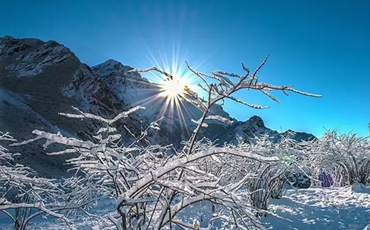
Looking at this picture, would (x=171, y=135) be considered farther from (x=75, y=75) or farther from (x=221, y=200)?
(x=221, y=200)

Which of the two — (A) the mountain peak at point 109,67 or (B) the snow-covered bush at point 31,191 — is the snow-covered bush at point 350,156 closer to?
(B) the snow-covered bush at point 31,191

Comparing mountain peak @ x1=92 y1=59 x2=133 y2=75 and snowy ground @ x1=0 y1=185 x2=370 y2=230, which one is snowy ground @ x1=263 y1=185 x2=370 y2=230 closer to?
snowy ground @ x1=0 y1=185 x2=370 y2=230

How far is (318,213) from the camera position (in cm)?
746

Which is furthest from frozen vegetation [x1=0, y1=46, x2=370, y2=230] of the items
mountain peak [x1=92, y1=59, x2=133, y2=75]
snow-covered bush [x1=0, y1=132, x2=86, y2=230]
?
mountain peak [x1=92, y1=59, x2=133, y2=75]

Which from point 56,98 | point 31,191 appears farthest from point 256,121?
point 31,191

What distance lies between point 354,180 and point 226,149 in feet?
37.8

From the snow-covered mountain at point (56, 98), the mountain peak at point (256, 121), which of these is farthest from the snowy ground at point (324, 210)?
the mountain peak at point (256, 121)

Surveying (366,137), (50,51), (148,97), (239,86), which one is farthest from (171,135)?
(239,86)

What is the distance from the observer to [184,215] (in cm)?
823

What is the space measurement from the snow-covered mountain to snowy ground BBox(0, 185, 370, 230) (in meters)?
Result: 8.96

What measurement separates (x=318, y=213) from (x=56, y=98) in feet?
167

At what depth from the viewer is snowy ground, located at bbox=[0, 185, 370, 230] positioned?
658 centimetres

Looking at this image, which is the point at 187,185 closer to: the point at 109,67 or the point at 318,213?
the point at 318,213

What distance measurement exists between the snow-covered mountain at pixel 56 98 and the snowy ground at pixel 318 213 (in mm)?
8961
